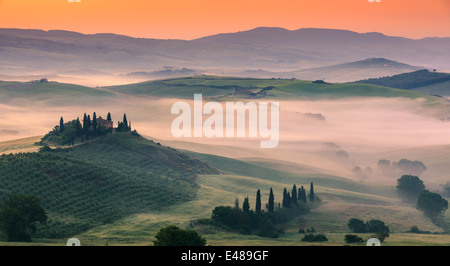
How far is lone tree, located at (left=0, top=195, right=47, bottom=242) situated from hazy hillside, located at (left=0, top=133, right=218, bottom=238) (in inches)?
157

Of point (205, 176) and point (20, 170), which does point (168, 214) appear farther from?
point (205, 176)

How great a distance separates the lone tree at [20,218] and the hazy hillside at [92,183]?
157 inches

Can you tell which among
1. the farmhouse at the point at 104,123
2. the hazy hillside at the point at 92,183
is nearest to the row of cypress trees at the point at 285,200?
the hazy hillside at the point at 92,183

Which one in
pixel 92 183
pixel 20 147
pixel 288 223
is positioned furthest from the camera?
pixel 20 147

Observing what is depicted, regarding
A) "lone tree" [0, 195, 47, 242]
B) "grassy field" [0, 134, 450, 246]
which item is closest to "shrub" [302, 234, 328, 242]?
"grassy field" [0, 134, 450, 246]

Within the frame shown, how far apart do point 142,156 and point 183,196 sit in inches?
1714

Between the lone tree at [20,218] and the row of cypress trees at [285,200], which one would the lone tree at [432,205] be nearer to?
the row of cypress trees at [285,200]

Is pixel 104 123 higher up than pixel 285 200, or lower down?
higher up

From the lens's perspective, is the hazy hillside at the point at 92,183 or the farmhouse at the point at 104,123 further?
the farmhouse at the point at 104,123

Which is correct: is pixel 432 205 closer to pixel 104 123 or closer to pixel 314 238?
pixel 314 238

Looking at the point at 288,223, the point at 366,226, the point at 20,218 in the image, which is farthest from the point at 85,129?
the point at 366,226

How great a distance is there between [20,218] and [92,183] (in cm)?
4073

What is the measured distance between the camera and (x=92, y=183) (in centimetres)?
12462

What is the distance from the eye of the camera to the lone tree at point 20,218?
272 feet
